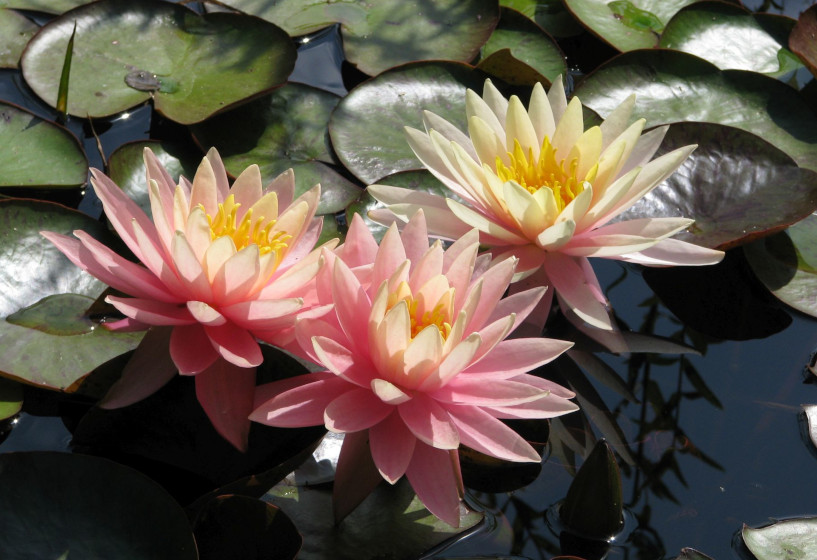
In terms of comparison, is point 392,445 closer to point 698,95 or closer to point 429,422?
point 429,422

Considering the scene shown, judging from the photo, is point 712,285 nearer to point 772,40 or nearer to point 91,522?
point 772,40

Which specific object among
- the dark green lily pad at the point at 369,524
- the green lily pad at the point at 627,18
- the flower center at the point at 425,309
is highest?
the flower center at the point at 425,309

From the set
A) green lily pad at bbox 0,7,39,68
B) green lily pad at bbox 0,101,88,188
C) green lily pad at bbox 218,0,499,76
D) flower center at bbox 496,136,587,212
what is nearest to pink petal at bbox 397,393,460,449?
flower center at bbox 496,136,587,212

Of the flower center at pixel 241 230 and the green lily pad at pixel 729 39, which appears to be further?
the green lily pad at pixel 729 39

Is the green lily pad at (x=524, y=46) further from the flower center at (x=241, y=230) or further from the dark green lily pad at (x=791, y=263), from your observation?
the flower center at (x=241, y=230)

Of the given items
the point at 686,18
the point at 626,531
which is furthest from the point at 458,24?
the point at 626,531

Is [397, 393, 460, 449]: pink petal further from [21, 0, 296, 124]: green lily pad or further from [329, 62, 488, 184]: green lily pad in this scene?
[21, 0, 296, 124]: green lily pad

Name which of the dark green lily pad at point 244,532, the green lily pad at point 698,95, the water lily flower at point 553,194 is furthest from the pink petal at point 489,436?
the green lily pad at point 698,95
